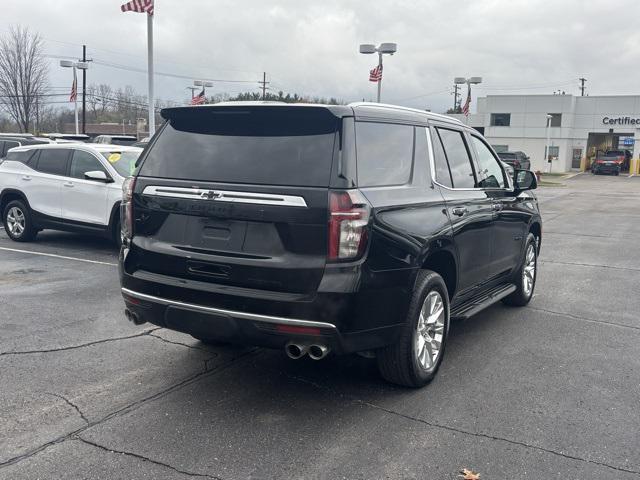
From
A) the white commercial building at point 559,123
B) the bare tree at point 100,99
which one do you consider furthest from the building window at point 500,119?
the bare tree at point 100,99

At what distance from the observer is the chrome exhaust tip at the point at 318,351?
3883 millimetres

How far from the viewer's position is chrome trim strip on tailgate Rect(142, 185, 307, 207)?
12.7ft

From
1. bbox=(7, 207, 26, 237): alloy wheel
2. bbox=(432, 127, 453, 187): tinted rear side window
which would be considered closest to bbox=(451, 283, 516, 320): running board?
bbox=(432, 127, 453, 187): tinted rear side window

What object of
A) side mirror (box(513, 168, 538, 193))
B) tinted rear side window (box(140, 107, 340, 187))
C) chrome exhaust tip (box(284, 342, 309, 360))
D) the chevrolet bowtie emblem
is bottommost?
chrome exhaust tip (box(284, 342, 309, 360))

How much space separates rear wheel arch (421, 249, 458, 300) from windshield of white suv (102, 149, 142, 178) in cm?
653

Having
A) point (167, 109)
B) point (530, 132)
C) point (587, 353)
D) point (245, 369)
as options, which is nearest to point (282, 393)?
point (245, 369)

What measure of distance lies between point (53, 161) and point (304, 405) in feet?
26.9

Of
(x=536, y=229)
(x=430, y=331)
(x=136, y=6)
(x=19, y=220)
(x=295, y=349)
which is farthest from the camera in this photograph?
(x=136, y=6)

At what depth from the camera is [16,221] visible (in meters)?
11.2

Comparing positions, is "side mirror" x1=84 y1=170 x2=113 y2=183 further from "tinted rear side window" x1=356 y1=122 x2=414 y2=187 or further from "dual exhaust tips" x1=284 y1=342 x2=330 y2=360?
"dual exhaust tips" x1=284 y1=342 x2=330 y2=360

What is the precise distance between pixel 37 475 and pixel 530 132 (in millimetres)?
63760

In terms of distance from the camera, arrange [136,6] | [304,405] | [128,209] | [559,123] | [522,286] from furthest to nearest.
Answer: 1. [559,123]
2. [136,6]
3. [522,286]
4. [128,209]
5. [304,405]

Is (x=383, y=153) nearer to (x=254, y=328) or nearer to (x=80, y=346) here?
(x=254, y=328)

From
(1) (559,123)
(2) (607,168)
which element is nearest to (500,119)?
(1) (559,123)
